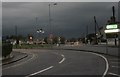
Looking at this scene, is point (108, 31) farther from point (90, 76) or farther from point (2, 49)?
point (90, 76)

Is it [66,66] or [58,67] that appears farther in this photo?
[66,66]

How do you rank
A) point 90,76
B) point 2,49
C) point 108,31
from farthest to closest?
point 108,31 → point 2,49 → point 90,76

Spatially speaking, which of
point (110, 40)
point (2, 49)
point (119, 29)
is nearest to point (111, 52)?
point (119, 29)

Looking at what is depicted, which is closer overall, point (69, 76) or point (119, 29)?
point (69, 76)

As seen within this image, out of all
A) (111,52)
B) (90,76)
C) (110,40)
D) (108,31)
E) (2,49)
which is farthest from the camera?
(110,40)

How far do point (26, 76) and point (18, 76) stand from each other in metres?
0.45

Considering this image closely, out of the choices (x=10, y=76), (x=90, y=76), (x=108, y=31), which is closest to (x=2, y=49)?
(x=108, y=31)

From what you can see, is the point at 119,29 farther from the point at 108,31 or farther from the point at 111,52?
the point at 111,52

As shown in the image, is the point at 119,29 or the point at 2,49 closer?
the point at 2,49

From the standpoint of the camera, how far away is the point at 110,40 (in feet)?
300

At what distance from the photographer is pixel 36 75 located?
715 inches

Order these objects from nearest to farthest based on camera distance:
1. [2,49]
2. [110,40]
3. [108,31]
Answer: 1. [2,49]
2. [108,31]
3. [110,40]

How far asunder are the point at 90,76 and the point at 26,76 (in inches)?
143

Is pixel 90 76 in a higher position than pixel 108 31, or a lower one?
lower
